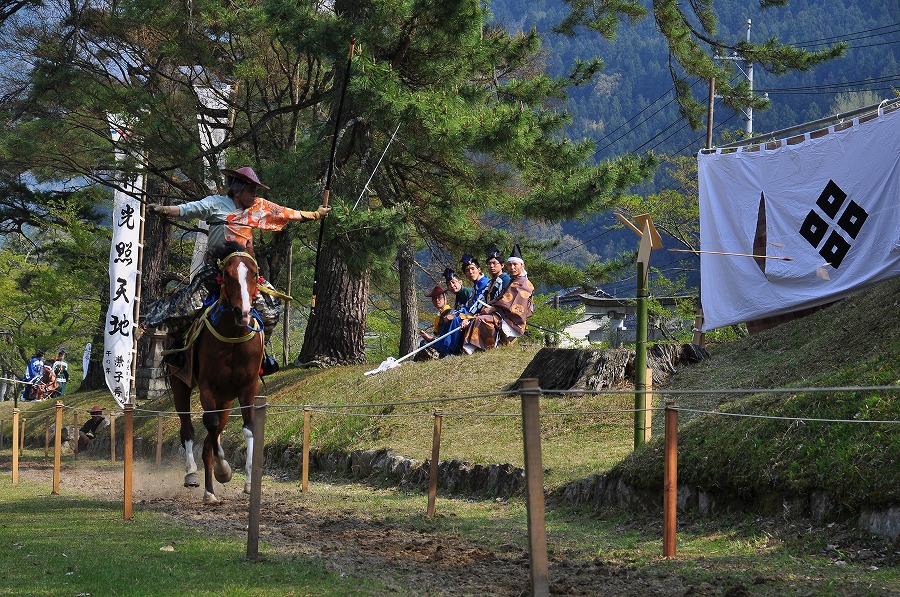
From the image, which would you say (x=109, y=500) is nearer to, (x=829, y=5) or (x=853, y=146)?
(x=853, y=146)

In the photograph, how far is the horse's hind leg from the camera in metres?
11.8

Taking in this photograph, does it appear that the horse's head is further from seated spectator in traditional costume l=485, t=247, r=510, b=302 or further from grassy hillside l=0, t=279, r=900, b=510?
seated spectator in traditional costume l=485, t=247, r=510, b=302

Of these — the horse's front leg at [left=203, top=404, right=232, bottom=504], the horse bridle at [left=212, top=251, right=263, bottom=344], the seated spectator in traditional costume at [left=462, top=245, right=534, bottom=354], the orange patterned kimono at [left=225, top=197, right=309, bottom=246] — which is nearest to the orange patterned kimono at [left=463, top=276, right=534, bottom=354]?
the seated spectator in traditional costume at [left=462, top=245, right=534, bottom=354]

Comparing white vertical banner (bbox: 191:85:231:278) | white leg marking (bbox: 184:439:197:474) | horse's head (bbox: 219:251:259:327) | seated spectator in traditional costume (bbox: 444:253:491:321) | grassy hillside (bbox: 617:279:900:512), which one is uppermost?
white vertical banner (bbox: 191:85:231:278)

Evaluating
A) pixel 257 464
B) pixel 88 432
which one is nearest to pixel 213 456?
pixel 257 464

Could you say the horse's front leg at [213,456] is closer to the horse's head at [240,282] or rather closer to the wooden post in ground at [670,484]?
the horse's head at [240,282]

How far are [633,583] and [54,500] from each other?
838 cm

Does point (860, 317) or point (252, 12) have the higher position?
point (252, 12)

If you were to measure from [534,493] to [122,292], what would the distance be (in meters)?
18.2

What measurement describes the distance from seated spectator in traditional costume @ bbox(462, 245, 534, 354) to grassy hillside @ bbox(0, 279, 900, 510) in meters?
0.48

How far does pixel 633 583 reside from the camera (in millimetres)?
6074

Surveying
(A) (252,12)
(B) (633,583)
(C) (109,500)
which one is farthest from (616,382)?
(A) (252,12)

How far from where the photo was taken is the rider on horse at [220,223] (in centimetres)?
1114

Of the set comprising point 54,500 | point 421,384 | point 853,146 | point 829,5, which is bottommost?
point 54,500
